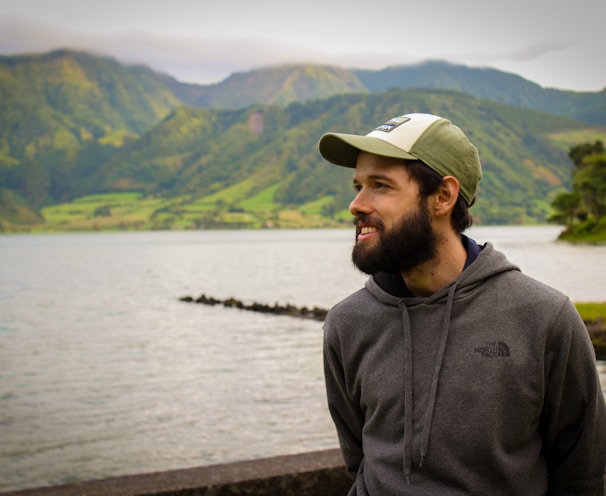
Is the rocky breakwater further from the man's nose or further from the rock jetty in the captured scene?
the man's nose

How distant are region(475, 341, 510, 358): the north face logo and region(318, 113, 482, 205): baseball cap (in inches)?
28.7

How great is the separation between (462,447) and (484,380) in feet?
0.94

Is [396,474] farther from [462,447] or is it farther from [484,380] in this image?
[484,380]

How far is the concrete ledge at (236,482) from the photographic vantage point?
5250 mm

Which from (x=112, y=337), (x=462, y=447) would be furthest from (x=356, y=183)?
(x=112, y=337)

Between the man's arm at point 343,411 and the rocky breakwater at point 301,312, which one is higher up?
the man's arm at point 343,411

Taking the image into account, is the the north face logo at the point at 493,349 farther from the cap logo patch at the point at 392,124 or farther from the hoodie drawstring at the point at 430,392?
the cap logo patch at the point at 392,124

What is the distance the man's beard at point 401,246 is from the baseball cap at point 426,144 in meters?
0.21

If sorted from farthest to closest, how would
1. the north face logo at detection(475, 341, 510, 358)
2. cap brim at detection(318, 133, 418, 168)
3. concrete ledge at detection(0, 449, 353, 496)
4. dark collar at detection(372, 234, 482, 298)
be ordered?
concrete ledge at detection(0, 449, 353, 496), dark collar at detection(372, 234, 482, 298), cap brim at detection(318, 133, 418, 168), the north face logo at detection(475, 341, 510, 358)

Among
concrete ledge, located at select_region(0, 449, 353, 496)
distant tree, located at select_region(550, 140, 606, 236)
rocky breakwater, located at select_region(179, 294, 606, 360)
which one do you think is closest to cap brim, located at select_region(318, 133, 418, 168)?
concrete ledge, located at select_region(0, 449, 353, 496)

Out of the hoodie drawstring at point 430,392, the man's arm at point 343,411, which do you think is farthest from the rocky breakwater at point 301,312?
the hoodie drawstring at point 430,392

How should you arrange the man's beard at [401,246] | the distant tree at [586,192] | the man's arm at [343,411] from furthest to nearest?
the distant tree at [586,192] < the man's arm at [343,411] < the man's beard at [401,246]

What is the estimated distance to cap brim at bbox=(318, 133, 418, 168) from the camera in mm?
3113

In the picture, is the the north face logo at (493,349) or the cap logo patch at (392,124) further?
the cap logo patch at (392,124)
